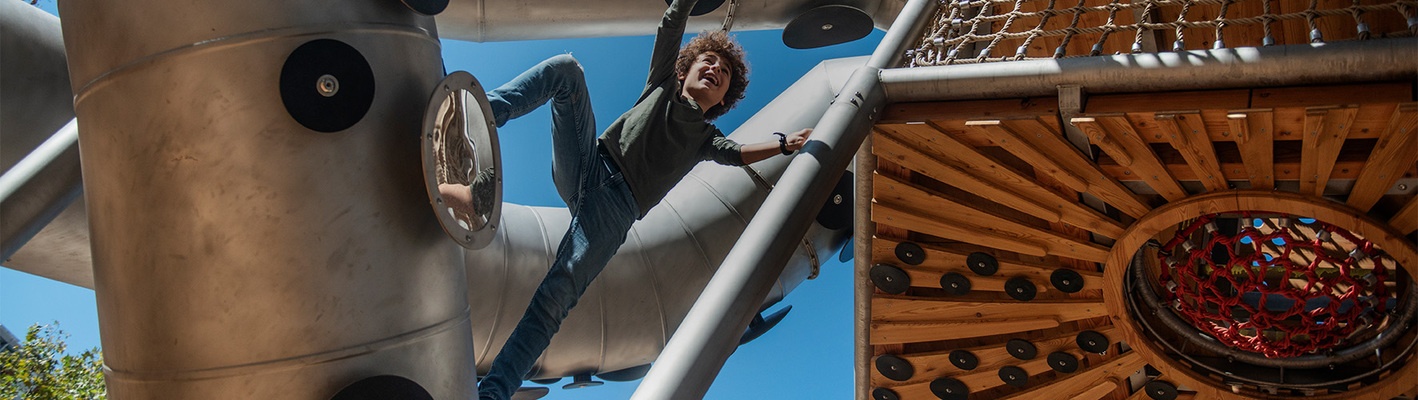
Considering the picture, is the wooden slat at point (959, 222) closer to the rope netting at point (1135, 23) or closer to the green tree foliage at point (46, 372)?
the rope netting at point (1135, 23)

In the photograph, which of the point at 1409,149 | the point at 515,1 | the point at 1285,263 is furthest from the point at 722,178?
the point at 1409,149

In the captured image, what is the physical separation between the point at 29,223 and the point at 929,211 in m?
2.86

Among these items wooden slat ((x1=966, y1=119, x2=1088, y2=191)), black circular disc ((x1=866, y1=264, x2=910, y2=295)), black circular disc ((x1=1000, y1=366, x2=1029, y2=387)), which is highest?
black circular disc ((x1=866, y1=264, x2=910, y2=295))

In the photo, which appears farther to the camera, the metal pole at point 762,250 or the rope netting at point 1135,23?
the rope netting at point 1135,23

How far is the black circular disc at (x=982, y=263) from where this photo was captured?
4.21m

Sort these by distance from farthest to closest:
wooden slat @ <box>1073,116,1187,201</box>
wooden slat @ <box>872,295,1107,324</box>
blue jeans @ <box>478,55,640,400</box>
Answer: wooden slat @ <box>872,295,1107,324</box> < wooden slat @ <box>1073,116,1187,201</box> < blue jeans @ <box>478,55,640,400</box>

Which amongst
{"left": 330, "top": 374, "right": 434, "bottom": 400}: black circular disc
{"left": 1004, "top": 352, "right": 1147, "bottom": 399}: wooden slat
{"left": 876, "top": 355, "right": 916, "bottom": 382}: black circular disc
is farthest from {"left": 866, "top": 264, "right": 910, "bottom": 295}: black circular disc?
{"left": 330, "top": 374, "right": 434, "bottom": 400}: black circular disc

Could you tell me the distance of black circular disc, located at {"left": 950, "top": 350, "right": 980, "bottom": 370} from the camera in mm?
4691

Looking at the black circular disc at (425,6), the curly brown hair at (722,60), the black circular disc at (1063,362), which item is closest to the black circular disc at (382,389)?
the black circular disc at (425,6)

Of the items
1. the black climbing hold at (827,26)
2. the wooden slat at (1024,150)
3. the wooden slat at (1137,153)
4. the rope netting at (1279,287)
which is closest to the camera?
the wooden slat at (1137,153)

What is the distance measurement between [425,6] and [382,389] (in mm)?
813

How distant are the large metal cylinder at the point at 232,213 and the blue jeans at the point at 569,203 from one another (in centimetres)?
53

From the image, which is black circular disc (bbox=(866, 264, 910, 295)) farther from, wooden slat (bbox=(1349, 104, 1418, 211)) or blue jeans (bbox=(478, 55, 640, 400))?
wooden slat (bbox=(1349, 104, 1418, 211))

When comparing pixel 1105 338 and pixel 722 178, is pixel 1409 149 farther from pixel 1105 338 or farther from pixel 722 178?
pixel 722 178
